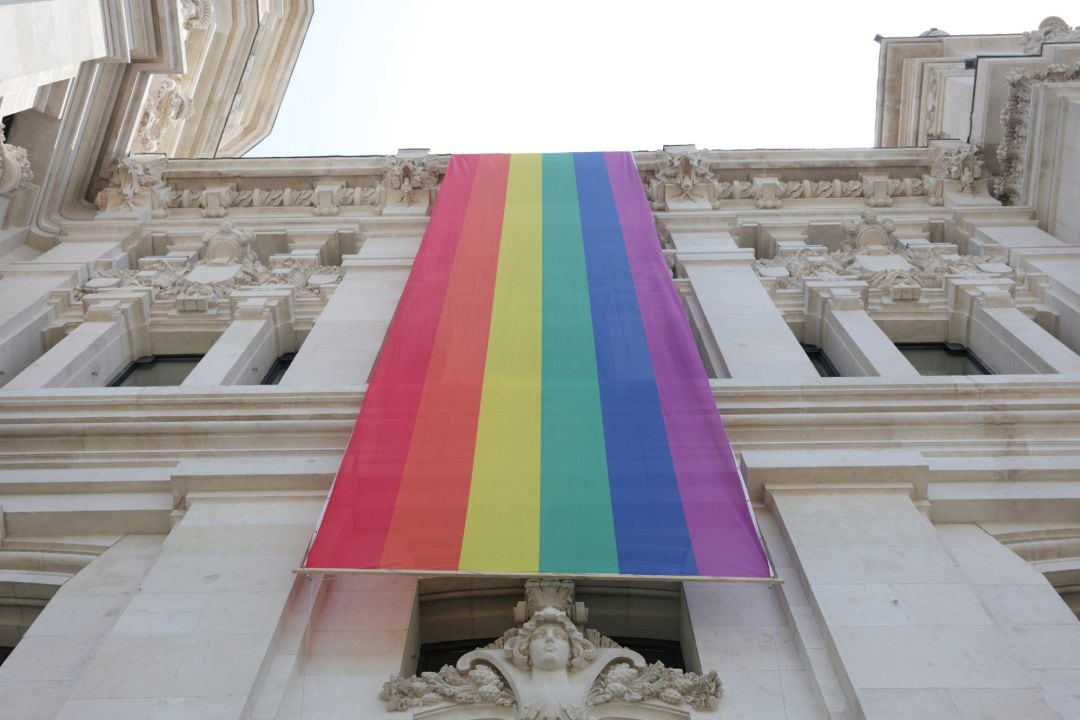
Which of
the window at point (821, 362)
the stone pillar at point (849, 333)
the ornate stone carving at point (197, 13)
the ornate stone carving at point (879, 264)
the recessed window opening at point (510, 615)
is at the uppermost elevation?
the ornate stone carving at point (197, 13)

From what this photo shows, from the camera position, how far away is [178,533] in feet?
37.6

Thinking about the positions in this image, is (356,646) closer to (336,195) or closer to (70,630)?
(70,630)

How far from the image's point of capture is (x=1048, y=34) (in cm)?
2483

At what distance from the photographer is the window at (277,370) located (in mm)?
17312

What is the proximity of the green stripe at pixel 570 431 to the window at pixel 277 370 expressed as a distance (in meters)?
4.56

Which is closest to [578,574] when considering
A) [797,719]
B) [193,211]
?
[797,719]

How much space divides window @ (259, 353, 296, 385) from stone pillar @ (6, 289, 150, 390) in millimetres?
2269

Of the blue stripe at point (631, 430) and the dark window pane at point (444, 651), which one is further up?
the blue stripe at point (631, 430)

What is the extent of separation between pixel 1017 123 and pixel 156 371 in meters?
17.3

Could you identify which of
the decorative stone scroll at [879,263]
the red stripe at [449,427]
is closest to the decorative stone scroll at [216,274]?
the red stripe at [449,427]

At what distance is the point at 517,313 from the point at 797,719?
779 cm

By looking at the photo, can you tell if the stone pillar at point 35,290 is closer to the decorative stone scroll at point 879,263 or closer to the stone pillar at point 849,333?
the decorative stone scroll at point 879,263

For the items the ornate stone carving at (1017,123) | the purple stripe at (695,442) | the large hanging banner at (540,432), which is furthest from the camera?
the ornate stone carving at (1017,123)

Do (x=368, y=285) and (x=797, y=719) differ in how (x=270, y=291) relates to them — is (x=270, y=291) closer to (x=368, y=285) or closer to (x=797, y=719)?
(x=368, y=285)
